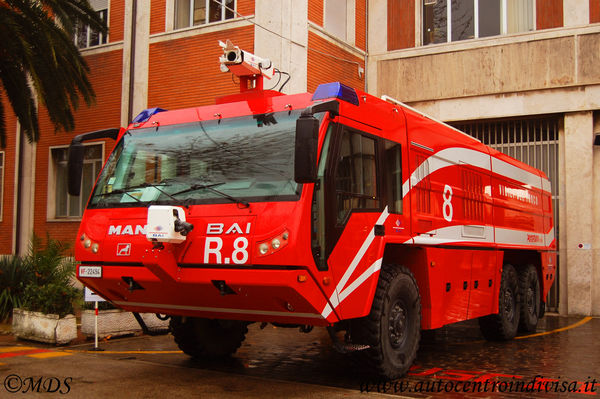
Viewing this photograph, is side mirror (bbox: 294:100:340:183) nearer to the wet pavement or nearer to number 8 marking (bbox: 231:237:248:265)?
number 8 marking (bbox: 231:237:248:265)

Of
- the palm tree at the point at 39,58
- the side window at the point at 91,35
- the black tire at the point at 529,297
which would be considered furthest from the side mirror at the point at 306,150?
the side window at the point at 91,35

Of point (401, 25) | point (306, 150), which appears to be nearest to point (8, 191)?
point (401, 25)

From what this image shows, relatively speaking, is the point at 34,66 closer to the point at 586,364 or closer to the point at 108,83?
the point at 108,83

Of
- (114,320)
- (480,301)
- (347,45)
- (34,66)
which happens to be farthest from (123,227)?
(347,45)

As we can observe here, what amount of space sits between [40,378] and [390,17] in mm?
13388

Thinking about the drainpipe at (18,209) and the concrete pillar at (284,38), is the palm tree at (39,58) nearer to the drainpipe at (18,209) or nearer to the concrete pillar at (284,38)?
the concrete pillar at (284,38)

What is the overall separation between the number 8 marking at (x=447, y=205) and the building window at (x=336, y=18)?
809cm

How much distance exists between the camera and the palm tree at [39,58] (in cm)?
1242

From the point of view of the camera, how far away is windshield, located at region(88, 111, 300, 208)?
661 centimetres

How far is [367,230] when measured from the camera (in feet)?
23.1

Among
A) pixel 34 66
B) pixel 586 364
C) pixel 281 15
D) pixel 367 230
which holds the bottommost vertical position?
pixel 586 364

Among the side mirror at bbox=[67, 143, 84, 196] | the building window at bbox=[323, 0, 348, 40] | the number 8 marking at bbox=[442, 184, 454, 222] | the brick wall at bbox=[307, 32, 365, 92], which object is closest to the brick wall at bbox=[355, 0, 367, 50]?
the building window at bbox=[323, 0, 348, 40]

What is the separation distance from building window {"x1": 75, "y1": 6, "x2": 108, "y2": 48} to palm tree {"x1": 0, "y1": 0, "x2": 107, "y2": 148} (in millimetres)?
2451

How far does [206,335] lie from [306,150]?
3.92 m
